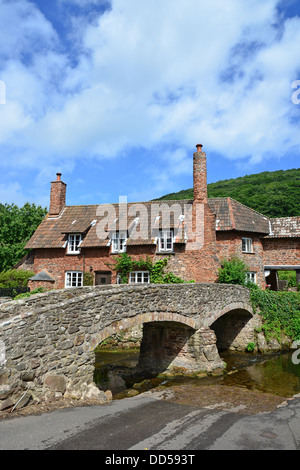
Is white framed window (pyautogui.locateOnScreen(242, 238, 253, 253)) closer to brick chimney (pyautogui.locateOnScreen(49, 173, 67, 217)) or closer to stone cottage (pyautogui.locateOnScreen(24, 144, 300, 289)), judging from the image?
stone cottage (pyautogui.locateOnScreen(24, 144, 300, 289))

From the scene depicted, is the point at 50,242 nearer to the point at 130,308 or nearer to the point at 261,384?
the point at 130,308

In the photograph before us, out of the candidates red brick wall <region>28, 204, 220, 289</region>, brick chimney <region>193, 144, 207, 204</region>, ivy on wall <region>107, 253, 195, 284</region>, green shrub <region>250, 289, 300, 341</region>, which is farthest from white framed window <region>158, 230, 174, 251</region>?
green shrub <region>250, 289, 300, 341</region>

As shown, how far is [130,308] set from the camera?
37.3 feet

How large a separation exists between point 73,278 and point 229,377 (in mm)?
13657

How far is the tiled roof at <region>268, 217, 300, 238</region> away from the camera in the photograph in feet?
87.1

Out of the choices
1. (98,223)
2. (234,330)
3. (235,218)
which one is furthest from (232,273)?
(98,223)

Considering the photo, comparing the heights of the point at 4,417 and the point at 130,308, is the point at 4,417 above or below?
below

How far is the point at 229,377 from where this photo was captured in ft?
48.0

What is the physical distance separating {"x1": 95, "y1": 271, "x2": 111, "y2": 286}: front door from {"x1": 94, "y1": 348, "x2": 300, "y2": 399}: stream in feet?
18.4

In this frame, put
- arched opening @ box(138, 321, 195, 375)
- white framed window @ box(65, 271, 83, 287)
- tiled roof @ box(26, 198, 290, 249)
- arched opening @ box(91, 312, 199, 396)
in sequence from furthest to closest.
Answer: white framed window @ box(65, 271, 83, 287) → tiled roof @ box(26, 198, 290, 249) → arched opening @ box(138, 321, 195, 375) → arched opening @ box(91, 312, 199, 396)

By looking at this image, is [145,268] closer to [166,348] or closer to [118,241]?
[118,241]

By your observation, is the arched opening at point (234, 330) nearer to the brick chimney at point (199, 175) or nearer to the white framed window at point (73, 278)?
the brick chimney at point (199, 175)

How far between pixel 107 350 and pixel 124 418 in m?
13.2
